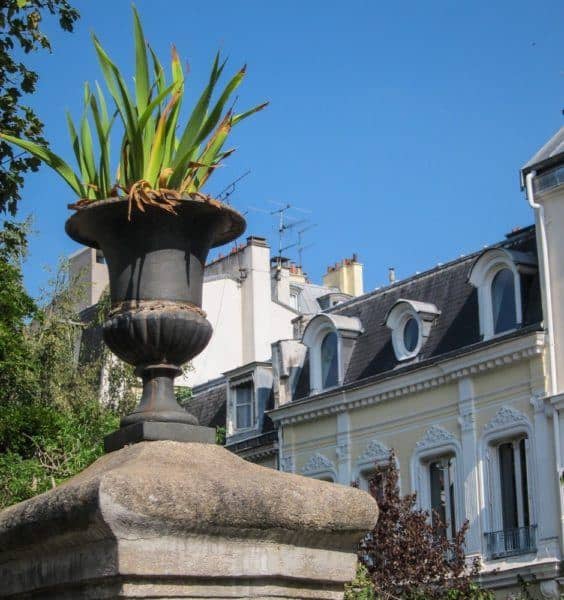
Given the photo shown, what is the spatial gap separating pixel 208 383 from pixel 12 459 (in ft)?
59.4

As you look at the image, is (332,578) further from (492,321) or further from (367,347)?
(367,347)

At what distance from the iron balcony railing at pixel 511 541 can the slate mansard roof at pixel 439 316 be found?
3781 millimetres

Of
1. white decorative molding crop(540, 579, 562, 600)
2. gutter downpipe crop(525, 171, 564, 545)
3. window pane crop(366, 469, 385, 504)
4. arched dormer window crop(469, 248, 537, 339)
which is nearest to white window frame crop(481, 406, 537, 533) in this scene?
gutter downpipe crop(525, 171, 564, 545)

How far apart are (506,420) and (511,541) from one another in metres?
2.38

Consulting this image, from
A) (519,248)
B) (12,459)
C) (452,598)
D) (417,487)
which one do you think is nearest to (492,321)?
(519,248)

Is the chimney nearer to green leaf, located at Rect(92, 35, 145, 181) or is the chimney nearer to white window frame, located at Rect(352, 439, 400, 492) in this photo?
white window frame, located at Rect(352, 439, 400, 492)

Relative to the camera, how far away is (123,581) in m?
5.10

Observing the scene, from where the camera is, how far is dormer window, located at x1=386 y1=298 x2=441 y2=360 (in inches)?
1133

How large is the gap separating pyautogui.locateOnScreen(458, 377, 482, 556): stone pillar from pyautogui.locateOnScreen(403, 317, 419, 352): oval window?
2013mm

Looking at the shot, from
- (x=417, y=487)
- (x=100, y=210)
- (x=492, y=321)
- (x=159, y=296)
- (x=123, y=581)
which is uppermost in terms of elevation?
(x=492, y=321)

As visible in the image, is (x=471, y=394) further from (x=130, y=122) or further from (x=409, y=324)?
(x=130, y=122)

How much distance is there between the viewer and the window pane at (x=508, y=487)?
26250 mm

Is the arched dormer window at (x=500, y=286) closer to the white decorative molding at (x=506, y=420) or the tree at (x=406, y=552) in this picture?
the white decorative molding at (x=506, y=420)

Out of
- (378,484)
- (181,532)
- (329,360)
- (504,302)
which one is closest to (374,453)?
(329,360)
